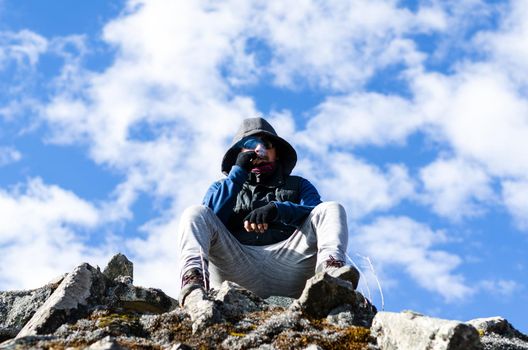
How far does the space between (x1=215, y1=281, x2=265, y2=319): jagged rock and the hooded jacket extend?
74.8 inches

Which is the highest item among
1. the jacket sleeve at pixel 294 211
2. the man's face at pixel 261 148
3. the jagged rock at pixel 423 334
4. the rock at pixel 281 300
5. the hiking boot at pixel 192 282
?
the man's face at pixel 261 148

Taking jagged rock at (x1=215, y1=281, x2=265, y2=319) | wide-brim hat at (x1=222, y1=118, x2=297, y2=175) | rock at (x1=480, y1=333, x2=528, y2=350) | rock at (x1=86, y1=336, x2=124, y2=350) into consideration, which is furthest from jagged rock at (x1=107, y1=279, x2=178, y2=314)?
rock at (x1=480, y1=333, x2=528, y2=350)

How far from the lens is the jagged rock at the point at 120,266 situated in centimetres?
1315

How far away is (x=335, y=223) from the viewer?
397 inches

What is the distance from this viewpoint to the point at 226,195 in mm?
10891

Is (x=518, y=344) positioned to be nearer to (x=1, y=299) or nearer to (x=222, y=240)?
(x=222, y=240)

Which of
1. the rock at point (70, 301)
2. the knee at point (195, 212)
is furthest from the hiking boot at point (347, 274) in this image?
the rock at point (70, 301)

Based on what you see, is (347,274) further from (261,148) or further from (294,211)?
(261,148)

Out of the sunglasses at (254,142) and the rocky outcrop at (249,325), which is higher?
the sunglasses at (254,142)

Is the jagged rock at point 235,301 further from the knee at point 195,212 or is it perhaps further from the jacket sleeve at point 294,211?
the jacket sleeve at point 294,211

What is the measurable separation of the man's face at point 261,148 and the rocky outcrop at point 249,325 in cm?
305

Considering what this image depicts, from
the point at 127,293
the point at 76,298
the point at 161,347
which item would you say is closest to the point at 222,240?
the point at 127,293

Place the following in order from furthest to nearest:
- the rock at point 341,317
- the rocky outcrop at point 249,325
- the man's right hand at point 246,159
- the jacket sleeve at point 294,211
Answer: the man's right hand at point 246,159 → the jacket sleeve at point 294,211 → the rock at point 341,317 → the rocky outcrop at point 249,325

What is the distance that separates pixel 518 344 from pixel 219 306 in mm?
2797
